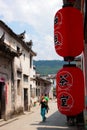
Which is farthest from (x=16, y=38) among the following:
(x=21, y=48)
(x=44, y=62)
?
(x=44, y=62)

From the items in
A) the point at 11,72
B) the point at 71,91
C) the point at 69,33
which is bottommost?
the point at 71,91

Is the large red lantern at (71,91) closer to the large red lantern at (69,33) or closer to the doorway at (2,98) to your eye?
the large red lantern at (69,33)

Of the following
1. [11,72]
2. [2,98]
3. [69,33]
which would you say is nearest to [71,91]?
[69,33]

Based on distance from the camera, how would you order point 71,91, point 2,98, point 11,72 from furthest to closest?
point 11,72 < point 2,98 < point 71,91

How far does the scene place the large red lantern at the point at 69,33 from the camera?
653 cm

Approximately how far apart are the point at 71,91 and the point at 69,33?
1008 millimetres

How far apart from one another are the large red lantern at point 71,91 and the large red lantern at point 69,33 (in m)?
0.32

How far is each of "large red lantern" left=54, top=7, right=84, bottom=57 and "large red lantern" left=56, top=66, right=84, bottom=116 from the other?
1.04 feet

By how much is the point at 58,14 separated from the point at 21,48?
23.1 metres

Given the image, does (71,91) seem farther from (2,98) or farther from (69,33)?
(2,98)

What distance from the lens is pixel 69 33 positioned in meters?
6.57

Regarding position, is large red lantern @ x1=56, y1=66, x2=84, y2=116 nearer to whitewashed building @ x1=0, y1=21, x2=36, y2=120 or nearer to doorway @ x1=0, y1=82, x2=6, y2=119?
whitewashed building @ x1=0, y1=21, x2=36, y2=120

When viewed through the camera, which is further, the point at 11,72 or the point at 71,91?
the point at 11,72

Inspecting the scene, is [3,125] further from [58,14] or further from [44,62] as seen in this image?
[44,62]
